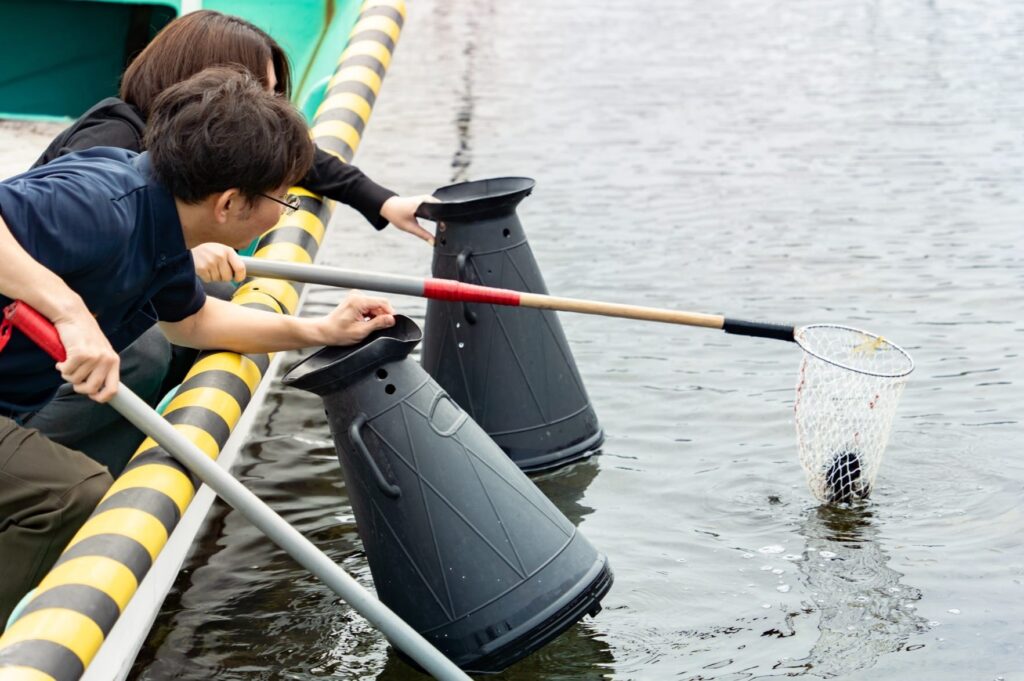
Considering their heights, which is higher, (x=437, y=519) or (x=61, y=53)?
(x=61, y=53)

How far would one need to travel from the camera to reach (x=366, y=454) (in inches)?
133

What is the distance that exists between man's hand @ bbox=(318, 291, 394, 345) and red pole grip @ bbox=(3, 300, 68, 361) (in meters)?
0.89

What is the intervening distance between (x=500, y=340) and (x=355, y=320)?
112 cm

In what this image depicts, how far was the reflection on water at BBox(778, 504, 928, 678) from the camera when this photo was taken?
3734mm

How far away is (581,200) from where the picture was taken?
8.41 metres

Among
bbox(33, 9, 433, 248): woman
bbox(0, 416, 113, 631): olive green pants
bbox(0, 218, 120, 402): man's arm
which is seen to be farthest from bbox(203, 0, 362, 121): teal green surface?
bbox(0, 218, 120, 402): man's arm

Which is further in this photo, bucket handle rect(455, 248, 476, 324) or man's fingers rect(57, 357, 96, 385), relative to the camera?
bucket handle rect(455, 248, 476, 324)

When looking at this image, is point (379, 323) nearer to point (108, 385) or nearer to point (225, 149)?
point (225, 149)

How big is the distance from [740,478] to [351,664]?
1691 mm

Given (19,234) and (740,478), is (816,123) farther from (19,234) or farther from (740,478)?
(19,234)

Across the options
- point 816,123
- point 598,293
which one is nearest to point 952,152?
point 816,123

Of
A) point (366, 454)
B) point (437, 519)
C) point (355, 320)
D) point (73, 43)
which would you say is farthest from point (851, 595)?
point (73, 43)

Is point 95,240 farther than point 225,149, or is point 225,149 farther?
point 225,149

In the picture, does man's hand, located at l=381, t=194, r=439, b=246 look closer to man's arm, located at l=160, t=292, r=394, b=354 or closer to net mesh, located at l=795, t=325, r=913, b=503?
man's arm, located at l=160, t=292, r=394, b=354
